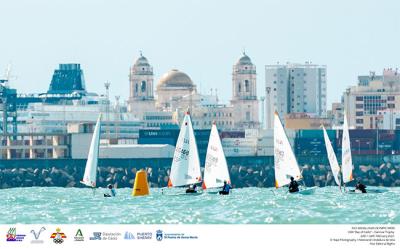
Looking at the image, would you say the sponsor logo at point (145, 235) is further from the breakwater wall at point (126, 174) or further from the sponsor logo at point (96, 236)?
the breakwater wall at point (126, 174)

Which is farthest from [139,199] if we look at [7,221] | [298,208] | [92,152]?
[7,221]

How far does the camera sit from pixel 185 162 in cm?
9188

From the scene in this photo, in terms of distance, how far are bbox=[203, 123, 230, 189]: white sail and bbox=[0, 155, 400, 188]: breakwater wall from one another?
273ft

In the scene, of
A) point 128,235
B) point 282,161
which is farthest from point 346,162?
point 128,235

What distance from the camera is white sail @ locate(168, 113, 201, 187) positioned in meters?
91.8

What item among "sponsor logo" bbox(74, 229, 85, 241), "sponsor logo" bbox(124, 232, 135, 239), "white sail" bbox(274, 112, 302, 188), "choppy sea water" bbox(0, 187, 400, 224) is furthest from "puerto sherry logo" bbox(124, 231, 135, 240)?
"white sail" bbox(274, 112, 302, 188)

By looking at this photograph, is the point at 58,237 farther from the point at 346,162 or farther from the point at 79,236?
the point at 346,162

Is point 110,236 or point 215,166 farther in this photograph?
point 215,166

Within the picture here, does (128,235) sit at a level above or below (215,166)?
below

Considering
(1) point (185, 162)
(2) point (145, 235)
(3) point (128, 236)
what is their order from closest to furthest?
(2) point (145, 235) → (3) point (128, 236) → (1) point (185, 162)

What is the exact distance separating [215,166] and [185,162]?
152 cm

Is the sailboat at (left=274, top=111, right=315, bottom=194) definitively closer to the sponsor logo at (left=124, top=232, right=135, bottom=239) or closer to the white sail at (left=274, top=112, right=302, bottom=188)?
the white sail at (left=274, top=112, right=302, bottom=188)

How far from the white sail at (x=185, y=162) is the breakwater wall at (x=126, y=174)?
272 ft

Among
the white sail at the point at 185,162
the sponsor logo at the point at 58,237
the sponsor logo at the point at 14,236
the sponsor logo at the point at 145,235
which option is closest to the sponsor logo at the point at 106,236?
the sponsor logo at the point at 145,235
